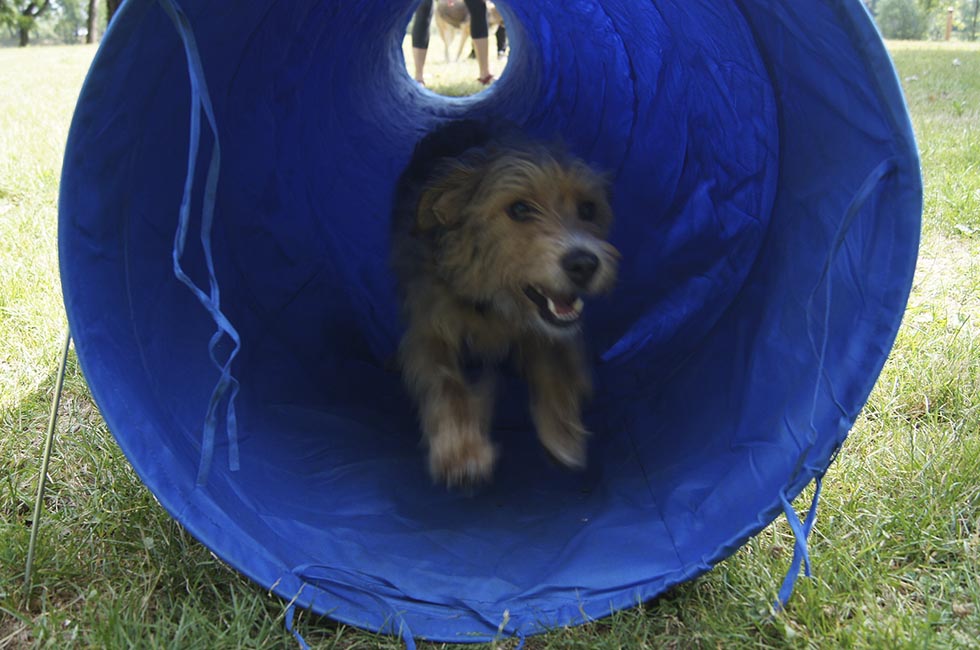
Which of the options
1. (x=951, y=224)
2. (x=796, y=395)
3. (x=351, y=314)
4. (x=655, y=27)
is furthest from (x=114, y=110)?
(x=951, y=224)

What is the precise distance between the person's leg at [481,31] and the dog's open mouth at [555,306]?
8.59 metres

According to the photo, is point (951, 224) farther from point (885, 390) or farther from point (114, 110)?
point (114, 110)

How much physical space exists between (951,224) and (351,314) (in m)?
3.64

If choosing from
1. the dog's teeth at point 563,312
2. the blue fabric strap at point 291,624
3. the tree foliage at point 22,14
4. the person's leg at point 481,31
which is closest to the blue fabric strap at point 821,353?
the dog's teeth at point 563,312

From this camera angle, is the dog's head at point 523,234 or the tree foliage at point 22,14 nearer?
the dog's head at point 523,234

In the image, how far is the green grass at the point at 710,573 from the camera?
8.07ft

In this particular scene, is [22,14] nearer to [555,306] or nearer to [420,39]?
[420,39]

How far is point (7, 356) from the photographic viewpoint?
4012 mm

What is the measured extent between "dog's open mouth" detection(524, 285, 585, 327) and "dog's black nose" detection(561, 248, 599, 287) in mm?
118

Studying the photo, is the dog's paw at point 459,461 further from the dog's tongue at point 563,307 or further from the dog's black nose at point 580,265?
the dog's black nose at point 580,265

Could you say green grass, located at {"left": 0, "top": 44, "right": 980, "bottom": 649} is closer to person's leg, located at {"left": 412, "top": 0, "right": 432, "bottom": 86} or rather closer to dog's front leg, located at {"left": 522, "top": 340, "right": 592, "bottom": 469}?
dog's front leg, located at {"left": 522, "top": 340, "right": 592, "bottom": 469}

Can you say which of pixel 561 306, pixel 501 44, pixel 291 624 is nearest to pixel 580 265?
pixel 561 306

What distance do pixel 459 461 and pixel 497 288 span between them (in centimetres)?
66

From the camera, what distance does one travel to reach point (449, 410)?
329 cm
